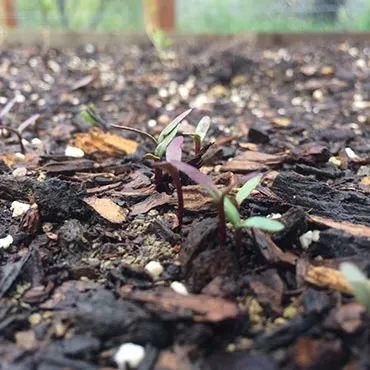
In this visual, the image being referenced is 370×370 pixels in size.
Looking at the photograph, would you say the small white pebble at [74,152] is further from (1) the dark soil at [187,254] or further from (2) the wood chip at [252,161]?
(2) the wood chip at [252,161]

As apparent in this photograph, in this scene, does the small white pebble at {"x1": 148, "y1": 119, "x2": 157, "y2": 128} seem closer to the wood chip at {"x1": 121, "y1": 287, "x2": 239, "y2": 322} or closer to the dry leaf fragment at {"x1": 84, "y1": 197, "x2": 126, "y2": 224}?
the dry leaf fragment at {"x1": 84, "y1": 197, "x2": 126, "y2": 224}

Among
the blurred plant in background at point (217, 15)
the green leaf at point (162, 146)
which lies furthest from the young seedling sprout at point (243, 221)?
the blurred plant in background at point (217, 15)

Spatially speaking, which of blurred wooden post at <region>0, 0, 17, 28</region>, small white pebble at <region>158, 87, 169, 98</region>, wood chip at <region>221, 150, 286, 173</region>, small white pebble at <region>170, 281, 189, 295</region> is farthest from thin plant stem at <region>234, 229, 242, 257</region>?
blurred wooden post at <region>0, 0, 17, 28</region>

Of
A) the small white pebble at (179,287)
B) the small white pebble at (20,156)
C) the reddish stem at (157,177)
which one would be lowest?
the small white pebble at (179,287)

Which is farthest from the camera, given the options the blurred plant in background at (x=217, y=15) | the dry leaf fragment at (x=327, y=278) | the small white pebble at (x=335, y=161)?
the blurred plant in background at (x=217, y=15)

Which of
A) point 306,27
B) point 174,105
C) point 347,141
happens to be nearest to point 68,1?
point 306,27

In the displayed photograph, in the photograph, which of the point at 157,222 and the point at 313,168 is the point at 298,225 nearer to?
the point at 157,222

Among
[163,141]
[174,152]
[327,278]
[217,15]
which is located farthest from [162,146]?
[217,15]
